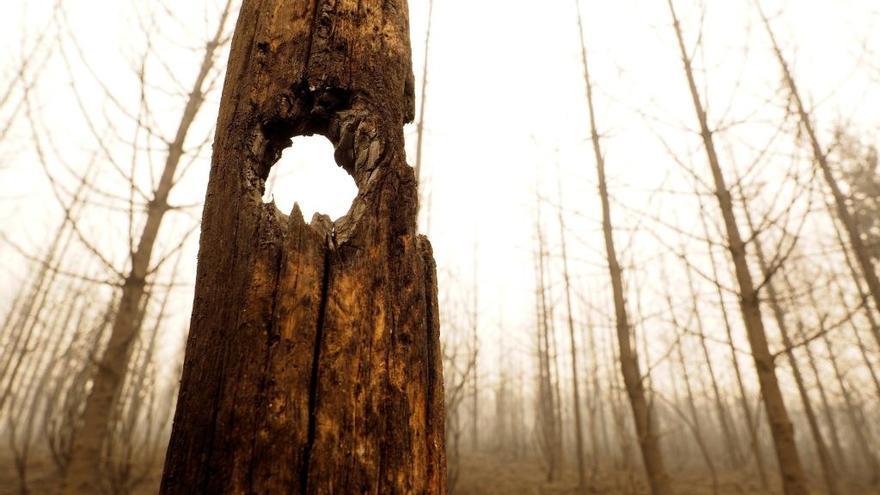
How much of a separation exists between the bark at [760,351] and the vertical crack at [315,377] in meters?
3.67

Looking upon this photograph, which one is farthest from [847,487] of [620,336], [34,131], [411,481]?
[34,131]

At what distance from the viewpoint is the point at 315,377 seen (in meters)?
0.95

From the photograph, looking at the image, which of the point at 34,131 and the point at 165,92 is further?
the point at 165,92

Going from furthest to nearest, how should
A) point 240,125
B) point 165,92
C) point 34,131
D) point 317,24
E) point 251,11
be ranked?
point 165,92, point 34,131, point 251,11, point 317,24, point 240,125

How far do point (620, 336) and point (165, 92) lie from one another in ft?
18.3

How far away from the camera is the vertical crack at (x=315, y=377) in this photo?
2.82 feet

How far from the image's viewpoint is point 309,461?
2.84 feet

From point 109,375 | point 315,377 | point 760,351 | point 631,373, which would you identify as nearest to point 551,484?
point 631,373

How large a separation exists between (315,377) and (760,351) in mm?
3924

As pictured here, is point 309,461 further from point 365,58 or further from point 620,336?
point 620,336

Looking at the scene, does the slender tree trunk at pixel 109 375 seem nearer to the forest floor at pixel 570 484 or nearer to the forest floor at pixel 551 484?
the forest floor at pixel 551 484

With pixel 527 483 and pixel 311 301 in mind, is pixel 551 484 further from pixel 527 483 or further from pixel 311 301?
pixel 311 301

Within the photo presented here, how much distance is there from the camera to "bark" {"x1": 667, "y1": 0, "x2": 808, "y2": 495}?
3.41 metres

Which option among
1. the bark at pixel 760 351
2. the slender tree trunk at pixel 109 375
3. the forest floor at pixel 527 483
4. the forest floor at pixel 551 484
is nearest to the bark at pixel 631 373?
the bark at pixel 760 351
